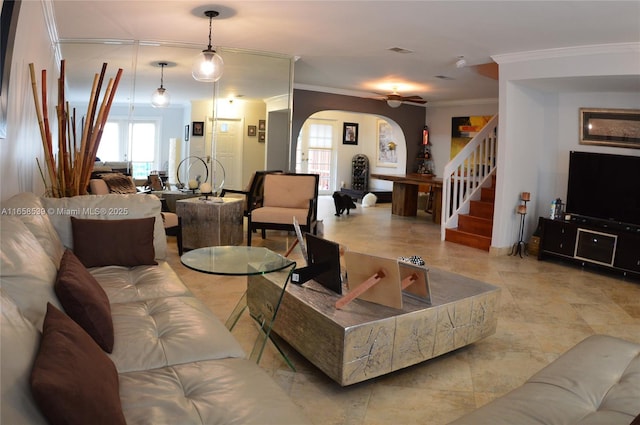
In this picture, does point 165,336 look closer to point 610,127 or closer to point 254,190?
point 254,190

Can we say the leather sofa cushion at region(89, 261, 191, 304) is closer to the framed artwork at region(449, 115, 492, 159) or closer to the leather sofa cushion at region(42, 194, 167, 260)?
the leather sofa cushion at region(42, 194, 167, 260)

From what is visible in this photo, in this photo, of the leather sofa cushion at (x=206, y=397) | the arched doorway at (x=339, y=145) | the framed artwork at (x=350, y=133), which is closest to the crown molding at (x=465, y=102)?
the arched doorway at (x=339, y=145)

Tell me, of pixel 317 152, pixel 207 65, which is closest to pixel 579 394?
pixel 207 65

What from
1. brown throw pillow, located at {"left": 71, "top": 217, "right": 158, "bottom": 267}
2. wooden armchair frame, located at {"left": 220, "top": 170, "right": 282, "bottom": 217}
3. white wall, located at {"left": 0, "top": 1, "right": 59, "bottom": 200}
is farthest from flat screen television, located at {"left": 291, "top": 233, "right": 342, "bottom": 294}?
wooden armchair frame, located at {"left": 220, "top": 170, "right": 282, "bottom": 217}

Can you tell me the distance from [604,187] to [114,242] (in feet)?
17.3

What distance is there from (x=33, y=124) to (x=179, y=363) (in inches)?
124

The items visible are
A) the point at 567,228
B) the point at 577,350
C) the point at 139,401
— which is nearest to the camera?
the point at 139,401

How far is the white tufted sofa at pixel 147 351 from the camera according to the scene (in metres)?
1.12

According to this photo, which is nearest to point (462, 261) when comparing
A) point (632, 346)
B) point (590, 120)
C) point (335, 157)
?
point (590, 120)

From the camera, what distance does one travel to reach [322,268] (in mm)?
2699

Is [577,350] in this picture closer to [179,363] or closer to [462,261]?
[179,363]

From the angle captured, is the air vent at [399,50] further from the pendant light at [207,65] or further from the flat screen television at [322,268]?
the flat screen television at [322,268]

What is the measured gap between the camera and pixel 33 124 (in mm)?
3932

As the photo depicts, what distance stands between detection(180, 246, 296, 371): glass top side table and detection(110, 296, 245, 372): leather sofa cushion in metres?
0.25
